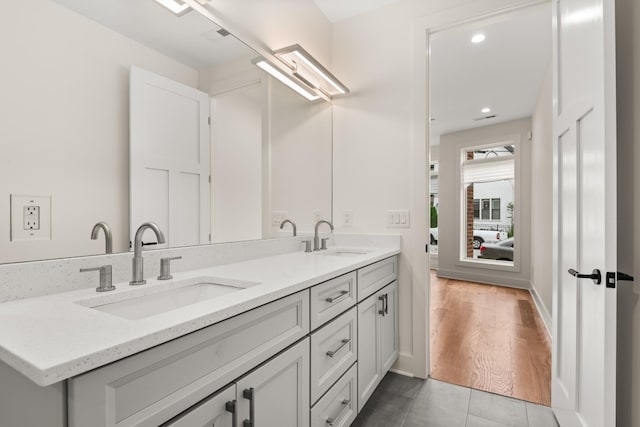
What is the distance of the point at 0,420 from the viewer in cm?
64

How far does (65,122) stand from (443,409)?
7.06 feet

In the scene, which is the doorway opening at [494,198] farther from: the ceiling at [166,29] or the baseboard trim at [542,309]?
the ceiling at [166,29]

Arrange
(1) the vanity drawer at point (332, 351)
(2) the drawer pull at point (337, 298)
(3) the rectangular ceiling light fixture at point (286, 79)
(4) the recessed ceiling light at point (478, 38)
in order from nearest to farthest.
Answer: (1) the vanity drawer at point (332, 351), (2) the drawer pull at point (337, 298), (3) the rectangular ceiling light fixture at point (286, 79), (4) the recessed ceiling light at point (478, 38)

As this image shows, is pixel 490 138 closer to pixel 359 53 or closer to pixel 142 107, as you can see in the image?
pixel 359 53

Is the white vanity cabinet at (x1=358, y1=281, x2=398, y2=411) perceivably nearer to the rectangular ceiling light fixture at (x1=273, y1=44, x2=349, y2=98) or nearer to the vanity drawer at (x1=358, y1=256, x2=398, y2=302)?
the vanity drawer at (x1=358, y1=256, x2=398, y2=302)

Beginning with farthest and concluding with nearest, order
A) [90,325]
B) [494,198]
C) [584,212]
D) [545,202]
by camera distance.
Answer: [494,198], [545,202], [584,212], [90,325]

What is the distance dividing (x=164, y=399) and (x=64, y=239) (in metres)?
0.63

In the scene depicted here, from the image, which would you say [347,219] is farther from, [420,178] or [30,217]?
[30,217]

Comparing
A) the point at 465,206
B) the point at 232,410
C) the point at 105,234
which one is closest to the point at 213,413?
the point at 232,410

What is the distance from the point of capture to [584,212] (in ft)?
4.22

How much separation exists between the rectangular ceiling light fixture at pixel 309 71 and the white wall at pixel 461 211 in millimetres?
3639

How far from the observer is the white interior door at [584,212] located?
105 centimetres

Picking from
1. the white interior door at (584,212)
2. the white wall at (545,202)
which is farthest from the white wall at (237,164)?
the white wall at (545,202)

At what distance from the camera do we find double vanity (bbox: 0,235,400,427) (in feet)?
1.79
